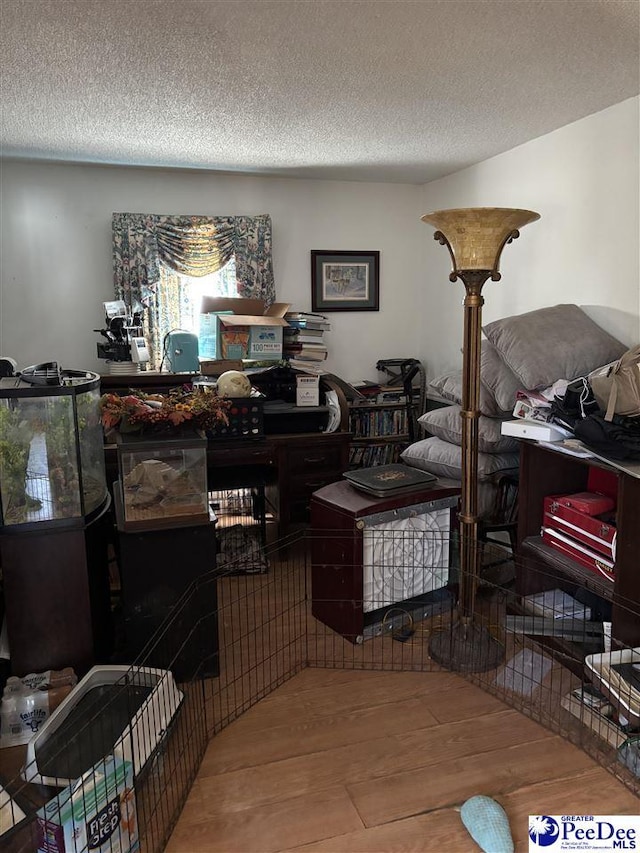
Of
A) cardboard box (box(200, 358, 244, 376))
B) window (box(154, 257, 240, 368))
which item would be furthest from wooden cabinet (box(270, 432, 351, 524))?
window (box(154, 257, 240, 368))

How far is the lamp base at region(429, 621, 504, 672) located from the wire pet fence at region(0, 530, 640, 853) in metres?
0.04

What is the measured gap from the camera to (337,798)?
1898 mm

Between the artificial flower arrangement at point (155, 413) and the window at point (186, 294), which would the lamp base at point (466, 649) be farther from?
the window at point (186, 294)

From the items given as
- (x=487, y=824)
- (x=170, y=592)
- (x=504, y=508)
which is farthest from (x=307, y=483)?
(x=487, y=824)

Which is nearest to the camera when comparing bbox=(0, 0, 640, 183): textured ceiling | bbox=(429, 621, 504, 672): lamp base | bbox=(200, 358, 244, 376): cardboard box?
bbox=(0, 0, 640, 183): textured ceiling

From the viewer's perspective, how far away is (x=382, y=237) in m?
Result: 4.69

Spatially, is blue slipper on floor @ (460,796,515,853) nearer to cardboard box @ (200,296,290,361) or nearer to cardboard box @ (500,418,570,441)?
cardboard box @ (500,418,570,441)

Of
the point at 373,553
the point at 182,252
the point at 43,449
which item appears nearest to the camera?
the point at 43,449

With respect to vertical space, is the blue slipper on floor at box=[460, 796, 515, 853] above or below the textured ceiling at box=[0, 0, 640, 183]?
below

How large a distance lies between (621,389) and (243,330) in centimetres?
245

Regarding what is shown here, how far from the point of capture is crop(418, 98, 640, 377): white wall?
2.83 meters

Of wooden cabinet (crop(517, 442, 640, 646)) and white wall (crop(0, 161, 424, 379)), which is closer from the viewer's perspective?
wooden cabinet (crop(517, 442, 640, 646))

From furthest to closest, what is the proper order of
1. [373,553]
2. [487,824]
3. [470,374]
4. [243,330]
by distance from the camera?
[243,330]
[373,553]
[470,374]
[487,824]

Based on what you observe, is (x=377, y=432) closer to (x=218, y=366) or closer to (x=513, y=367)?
(x=218, y=366)
